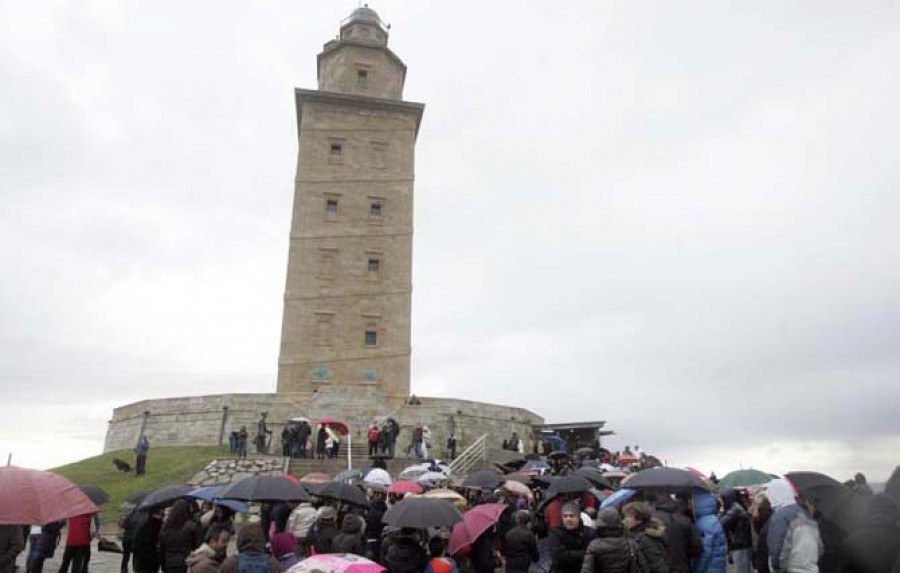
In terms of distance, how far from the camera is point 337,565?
4.09 metres

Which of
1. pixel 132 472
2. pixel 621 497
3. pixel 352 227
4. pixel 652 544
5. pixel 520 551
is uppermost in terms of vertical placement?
pixel 352 227

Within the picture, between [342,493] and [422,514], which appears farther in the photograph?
[342,493]

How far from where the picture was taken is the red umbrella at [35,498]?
14.4ft

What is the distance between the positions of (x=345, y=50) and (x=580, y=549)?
33584mm

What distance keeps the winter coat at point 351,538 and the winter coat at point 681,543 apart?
2.82 metres

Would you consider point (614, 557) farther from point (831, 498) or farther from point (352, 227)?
point (352, 227)

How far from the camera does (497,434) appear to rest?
2766cm

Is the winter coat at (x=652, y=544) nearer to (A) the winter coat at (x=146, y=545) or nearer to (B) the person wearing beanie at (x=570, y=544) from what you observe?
(B) the person wearing beanie at (x=570, y=544)

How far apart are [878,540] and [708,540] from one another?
65.5 inches

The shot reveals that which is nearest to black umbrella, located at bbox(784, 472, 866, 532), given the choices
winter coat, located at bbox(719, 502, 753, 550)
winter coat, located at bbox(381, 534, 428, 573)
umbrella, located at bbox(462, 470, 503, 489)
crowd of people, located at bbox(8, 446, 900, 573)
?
crowd of people, located at bbox(8, 446, 900, 573)

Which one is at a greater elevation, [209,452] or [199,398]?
[199,398]

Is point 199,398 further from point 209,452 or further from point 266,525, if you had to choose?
point 266,525

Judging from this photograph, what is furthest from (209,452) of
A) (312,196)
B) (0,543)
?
(0,543)

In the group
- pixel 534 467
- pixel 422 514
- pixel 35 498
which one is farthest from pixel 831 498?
pixel 534 467
